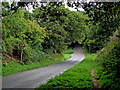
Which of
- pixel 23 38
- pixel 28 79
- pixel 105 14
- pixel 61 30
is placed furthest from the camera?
pixel 61 30

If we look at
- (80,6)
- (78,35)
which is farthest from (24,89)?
(78,35)

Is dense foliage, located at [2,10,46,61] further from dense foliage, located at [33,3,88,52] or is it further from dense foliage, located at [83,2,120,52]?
dense foliage, located at [83,2,120,52]

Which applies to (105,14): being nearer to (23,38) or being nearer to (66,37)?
(23,38)

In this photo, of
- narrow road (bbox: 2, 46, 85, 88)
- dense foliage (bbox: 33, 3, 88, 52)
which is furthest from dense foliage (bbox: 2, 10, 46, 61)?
narrow road (bbox: 2, 46, 85, 88)

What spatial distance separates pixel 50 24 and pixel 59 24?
175 centimetres

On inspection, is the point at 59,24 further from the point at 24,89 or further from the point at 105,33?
the point at 105,33

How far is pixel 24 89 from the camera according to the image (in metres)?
6.33

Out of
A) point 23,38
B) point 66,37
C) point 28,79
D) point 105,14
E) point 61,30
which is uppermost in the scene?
point 61,30

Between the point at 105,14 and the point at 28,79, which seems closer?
the point at 105,14

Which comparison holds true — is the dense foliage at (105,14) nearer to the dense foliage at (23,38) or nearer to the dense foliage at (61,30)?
the dense foliage at (23,38)

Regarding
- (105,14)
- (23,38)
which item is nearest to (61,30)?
(23,38)

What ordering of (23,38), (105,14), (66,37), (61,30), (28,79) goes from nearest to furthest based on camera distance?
(105,14), (28,79), (23,38), (61,30), (66,37)

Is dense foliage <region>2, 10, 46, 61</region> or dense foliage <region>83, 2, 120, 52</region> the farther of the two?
dense foliage <region>2, 10, 46, 61</region>

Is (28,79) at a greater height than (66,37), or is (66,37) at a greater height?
(66,37)
